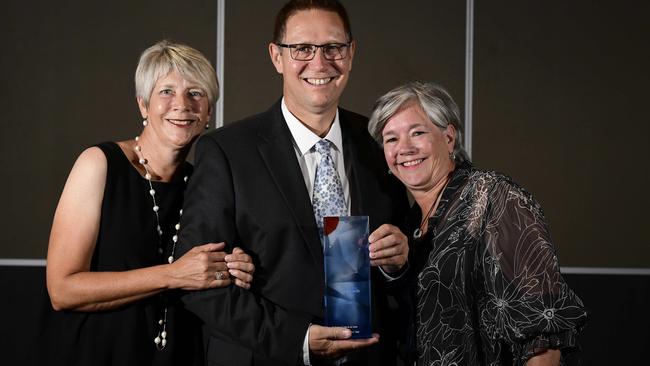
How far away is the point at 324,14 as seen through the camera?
2.13 meters

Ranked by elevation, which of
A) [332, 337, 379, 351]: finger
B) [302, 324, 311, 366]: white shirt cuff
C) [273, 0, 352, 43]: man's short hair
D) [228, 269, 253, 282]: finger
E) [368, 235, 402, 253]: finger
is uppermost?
[273, 0, 352, 43]: man's short hair

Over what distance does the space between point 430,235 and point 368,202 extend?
19 cm

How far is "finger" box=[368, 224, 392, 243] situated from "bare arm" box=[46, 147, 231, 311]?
0.64 m

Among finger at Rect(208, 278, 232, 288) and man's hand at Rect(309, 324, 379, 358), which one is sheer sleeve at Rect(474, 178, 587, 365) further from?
finger at Rect(208, 278, 232, 288)

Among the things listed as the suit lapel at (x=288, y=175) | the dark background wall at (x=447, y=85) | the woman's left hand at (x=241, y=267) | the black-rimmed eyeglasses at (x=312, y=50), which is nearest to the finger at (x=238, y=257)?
the woman's left hand at (x=241, y=267)

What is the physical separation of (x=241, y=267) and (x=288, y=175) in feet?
0.91

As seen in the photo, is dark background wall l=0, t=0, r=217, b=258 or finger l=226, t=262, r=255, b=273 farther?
dark background wall l=0, t=0, r=217, b=258

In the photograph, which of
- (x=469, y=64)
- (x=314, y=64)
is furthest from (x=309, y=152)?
(x=469, y=64)

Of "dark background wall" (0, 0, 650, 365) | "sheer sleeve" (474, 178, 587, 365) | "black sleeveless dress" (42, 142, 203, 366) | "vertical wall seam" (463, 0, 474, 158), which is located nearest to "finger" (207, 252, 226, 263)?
"black sleeveless dress" (42, 142, 203, 366)

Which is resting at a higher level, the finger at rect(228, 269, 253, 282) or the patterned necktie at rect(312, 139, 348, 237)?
the patterned necktie at rect(312, 139, 348, 237)

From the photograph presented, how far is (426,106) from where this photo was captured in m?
2.20

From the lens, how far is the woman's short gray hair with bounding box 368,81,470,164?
2.20m

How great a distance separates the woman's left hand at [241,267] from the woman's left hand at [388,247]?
1.01 ft

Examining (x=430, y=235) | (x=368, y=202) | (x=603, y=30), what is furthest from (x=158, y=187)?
(x=603, y=30)
